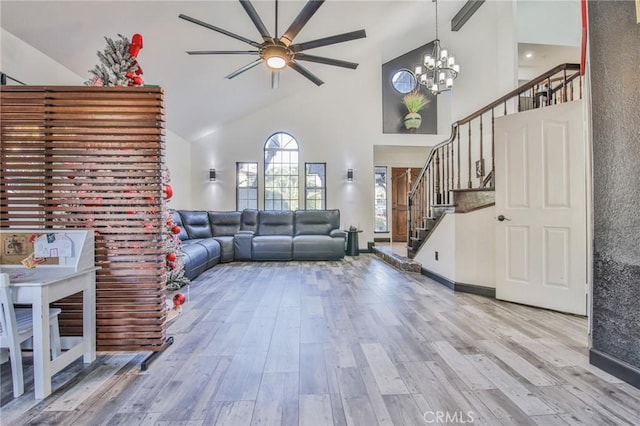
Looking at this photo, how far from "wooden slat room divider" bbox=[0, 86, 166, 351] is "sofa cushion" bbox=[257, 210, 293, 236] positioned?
4.17 meters

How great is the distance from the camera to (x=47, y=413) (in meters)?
1.36

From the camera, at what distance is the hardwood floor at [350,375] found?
1339mm

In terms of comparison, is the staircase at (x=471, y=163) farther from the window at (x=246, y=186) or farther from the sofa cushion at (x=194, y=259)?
the window at (x=246, y=186)

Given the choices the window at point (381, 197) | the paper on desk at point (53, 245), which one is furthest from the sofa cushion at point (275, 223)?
the paper on desk at point (53, 245)

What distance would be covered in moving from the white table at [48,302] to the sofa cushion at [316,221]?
4353 millimetres

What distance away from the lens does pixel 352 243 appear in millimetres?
6160

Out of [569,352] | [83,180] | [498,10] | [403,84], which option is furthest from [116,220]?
[403,84]

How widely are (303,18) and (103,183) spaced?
204cm

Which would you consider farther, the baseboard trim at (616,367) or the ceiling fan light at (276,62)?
the ceiling fan light at (276,62)

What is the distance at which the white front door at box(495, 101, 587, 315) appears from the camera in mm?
2619

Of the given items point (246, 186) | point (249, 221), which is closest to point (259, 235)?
point (249, 221)

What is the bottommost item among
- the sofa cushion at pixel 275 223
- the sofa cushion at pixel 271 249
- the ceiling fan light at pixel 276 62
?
the sofa cushion at pixel 271 249

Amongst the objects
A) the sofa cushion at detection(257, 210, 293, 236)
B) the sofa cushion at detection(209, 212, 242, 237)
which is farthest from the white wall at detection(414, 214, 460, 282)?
the sofa cushion at detection(209, 212, 242, 237)

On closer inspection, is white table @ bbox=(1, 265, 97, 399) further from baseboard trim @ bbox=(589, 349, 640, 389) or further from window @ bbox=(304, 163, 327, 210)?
window @ bbox=(304, 163, 327, 210)
